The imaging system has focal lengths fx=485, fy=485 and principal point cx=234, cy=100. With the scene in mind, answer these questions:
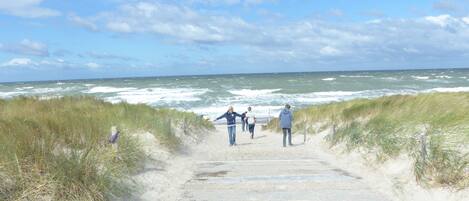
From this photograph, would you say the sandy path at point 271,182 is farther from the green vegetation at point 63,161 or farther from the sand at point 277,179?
the green vegetation at point 63,161

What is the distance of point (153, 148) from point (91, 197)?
5400mm

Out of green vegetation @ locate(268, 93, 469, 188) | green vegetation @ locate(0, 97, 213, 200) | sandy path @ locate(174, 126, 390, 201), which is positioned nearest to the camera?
green vegetation @ locate(0, 97, 213, 200)

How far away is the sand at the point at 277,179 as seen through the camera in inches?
301

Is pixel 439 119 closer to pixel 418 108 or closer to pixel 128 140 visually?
pixel 418 108

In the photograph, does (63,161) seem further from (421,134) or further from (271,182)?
(421,134)

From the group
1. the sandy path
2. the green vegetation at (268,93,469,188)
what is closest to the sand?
the sandy path

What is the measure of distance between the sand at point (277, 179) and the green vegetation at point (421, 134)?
0.29 meters

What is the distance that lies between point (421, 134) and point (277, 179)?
286 centimetres

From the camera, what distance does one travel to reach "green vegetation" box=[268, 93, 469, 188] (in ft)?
25.7

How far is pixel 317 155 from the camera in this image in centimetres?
1355

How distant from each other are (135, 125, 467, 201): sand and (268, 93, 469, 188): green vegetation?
0.29m

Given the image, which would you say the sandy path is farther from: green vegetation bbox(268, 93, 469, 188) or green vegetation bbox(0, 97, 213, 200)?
green vegetation bbox(0, 97, 213, 200)

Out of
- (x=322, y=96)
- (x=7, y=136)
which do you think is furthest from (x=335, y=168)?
(x=322, y=96)

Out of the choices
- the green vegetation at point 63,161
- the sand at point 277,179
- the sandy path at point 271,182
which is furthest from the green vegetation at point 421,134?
the green vegetation at point 63,161
